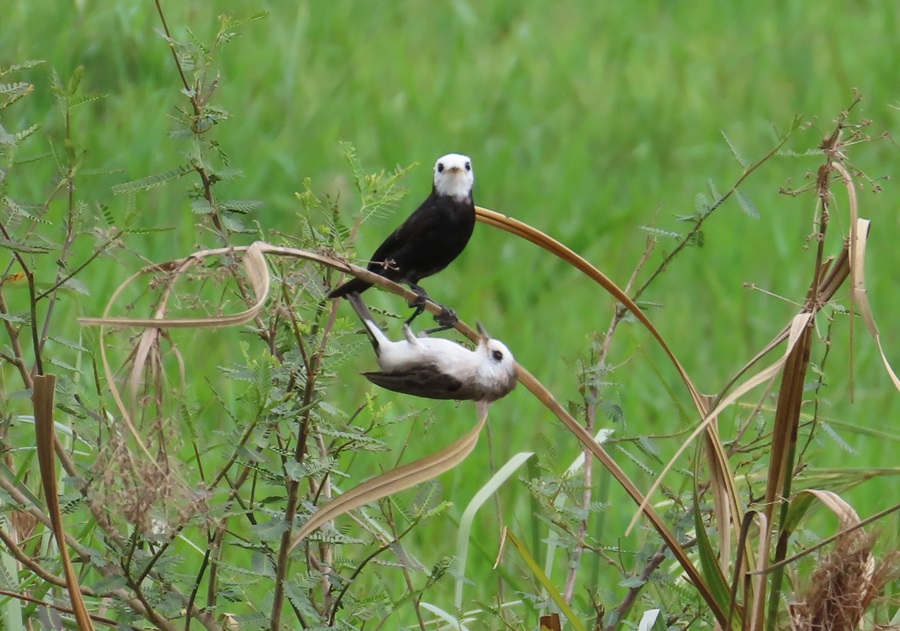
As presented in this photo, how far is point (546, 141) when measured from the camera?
22.2ft

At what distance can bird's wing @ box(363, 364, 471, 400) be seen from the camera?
1773mm

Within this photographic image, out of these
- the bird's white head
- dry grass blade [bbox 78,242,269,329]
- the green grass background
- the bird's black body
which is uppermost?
dry grass blade [bbox 78,242,269,329]

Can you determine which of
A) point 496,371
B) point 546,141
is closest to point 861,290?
point 496,371

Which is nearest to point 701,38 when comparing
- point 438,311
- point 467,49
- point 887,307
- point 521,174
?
point 467,49

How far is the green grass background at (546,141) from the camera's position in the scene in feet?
17.1

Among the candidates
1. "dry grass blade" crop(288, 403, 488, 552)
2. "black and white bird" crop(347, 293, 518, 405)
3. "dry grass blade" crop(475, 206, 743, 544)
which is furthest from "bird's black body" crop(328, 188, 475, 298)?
"dry grass blade" crop(288, 403, 488, 552)

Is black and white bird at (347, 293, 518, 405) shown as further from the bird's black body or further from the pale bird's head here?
the bird's black body

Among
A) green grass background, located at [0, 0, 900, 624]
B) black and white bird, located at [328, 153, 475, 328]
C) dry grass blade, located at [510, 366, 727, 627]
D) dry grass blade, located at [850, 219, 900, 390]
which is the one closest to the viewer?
dry grass blade, located at [850, 219, 900, 390]

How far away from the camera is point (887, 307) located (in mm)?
5812

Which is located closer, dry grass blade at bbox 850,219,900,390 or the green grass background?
dry grass blade at bbox 850,219,900,390

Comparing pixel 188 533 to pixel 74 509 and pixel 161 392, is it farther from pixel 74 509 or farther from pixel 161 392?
pixel 161 392

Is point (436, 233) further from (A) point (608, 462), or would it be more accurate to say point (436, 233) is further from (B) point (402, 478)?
(B) point (402, 478)

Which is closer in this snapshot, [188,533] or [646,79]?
[188,533]

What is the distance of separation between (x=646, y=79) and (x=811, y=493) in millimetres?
5634
